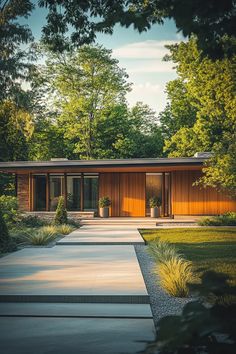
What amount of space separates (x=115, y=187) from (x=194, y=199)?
470 cm

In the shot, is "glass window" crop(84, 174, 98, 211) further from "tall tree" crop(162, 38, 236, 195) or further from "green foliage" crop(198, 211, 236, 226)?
"green foliage" crop(198, 211, 236, 226)

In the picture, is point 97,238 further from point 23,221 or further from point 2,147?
point 2,147

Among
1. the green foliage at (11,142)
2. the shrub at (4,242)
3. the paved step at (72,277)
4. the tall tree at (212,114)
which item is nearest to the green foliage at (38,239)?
the shrub at (4,242)

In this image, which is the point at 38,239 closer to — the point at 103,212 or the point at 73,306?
the point at 73,306

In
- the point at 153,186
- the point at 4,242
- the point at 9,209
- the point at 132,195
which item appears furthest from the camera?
the point at 153,186

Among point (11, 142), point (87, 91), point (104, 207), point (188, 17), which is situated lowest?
point (104, 207)

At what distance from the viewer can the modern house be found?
24.3 metres

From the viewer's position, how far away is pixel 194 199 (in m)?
24.6

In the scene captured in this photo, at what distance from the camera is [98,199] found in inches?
1016

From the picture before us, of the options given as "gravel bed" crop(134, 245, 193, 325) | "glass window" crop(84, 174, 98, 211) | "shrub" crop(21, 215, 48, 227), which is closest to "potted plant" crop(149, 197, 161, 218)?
"glass window" crop(84, 174, 98, 211)

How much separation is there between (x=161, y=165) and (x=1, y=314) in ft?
58.3

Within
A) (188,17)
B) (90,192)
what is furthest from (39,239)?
(90,192)

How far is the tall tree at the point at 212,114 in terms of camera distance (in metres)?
20.0

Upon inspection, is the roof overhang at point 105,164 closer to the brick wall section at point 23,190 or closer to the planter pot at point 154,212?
the brick wall section at point 23,190
